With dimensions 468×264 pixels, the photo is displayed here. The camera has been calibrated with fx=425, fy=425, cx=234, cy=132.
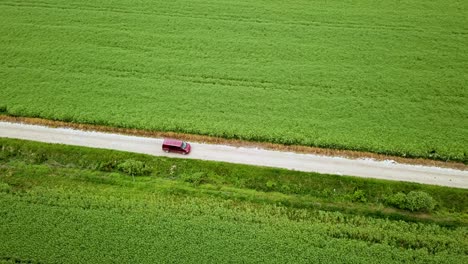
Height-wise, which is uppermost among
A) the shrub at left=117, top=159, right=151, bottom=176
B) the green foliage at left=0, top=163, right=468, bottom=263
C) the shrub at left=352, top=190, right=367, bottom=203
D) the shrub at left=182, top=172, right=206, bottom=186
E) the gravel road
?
the gravel road

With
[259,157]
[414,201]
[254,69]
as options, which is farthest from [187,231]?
[254,69]

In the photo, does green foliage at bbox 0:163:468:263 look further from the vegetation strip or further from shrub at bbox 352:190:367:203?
the vegetation strip

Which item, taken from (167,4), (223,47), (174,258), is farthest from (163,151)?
(167,4)

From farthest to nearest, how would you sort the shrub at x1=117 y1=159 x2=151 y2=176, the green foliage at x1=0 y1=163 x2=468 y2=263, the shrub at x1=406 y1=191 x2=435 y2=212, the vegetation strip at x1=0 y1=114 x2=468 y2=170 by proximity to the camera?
1. the vegetation strip at x1=0 y1=114 x2=468 y2=170
2. the shrub at x1=117 y1=159 x2=151 y2=176
3. the shrub at x1=406 y1=191 x2=435 y2=212
4. the green foliage at x1=0 y1=163 x2=468 y2=263


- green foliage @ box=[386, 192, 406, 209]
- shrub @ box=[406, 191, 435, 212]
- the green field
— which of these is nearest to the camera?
the green field

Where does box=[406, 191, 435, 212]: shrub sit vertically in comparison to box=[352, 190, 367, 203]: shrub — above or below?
below

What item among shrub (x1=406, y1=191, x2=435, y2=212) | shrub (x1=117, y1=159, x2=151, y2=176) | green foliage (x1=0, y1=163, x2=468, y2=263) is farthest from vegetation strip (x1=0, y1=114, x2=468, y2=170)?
green foliage (x1=0, y1=163, x2=468, y2=263)
